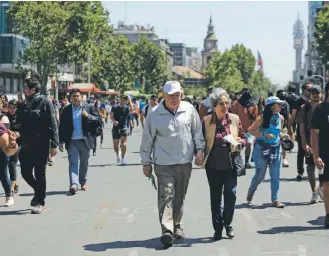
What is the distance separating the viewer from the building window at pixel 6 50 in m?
62.3

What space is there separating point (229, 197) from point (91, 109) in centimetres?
542

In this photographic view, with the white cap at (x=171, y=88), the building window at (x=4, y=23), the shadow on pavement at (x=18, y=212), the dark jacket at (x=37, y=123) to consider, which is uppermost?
the building window at (x=4, y=23)

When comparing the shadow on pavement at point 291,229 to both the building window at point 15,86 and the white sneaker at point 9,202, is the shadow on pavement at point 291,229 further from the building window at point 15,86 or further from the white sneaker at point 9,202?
the building window at point 15,86

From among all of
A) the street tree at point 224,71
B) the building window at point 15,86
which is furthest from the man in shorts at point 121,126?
the street tree at point 224,71

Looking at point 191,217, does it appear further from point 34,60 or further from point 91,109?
point 34,60

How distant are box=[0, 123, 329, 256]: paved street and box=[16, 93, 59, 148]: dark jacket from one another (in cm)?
Answer: 101

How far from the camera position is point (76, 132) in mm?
13211

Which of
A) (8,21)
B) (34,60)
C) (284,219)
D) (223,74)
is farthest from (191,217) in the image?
(223,74)

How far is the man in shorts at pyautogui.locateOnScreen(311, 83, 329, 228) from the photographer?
9383 millimetres

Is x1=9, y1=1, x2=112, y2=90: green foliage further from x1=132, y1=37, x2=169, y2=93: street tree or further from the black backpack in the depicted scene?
x1=132, y1=37, x2=169, y2=93: street tree

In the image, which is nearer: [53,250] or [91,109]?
[53,250]

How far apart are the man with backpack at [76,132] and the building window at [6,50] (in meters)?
50.2

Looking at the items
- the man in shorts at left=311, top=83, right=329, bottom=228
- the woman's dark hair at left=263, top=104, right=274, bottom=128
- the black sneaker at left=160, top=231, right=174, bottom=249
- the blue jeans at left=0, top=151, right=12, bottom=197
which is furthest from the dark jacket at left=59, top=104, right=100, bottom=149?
the black sneaker at left=160, top=231, right=174, bottom=249

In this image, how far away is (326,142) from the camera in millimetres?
9406
